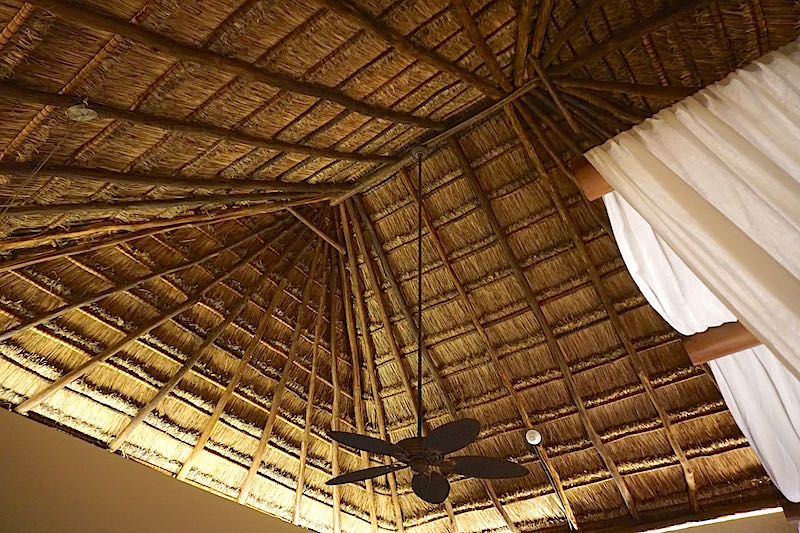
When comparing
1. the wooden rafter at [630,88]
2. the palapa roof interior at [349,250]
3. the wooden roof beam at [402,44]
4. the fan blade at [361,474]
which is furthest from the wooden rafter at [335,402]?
the wooden rafter at [630,88]

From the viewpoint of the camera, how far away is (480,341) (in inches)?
219

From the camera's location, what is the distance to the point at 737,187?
2.16 metres

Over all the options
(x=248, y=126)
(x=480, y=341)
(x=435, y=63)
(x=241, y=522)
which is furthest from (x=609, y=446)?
(x=248, y=126)

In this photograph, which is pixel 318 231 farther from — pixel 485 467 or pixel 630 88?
pixel 630 88

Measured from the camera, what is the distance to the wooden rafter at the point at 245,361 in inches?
200

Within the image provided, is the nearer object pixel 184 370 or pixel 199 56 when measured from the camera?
pixel 199 56

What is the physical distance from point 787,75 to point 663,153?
18.8 inches

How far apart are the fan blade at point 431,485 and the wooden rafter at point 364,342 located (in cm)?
202

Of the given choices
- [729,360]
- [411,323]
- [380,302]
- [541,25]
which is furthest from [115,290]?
[729,360]

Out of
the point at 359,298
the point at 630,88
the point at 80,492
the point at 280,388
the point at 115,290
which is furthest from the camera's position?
the point at 359,298

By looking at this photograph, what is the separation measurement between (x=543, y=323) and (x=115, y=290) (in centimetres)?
346

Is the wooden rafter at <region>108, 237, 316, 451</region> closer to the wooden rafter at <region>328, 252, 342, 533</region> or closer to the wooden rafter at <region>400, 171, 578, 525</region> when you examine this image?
the wooden rafter at <region>328, 252, 342, 533</region>

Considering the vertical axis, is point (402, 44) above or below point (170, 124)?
above

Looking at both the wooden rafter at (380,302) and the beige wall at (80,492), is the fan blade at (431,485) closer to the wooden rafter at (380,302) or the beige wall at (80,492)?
the wooden rafter at (380,302)
